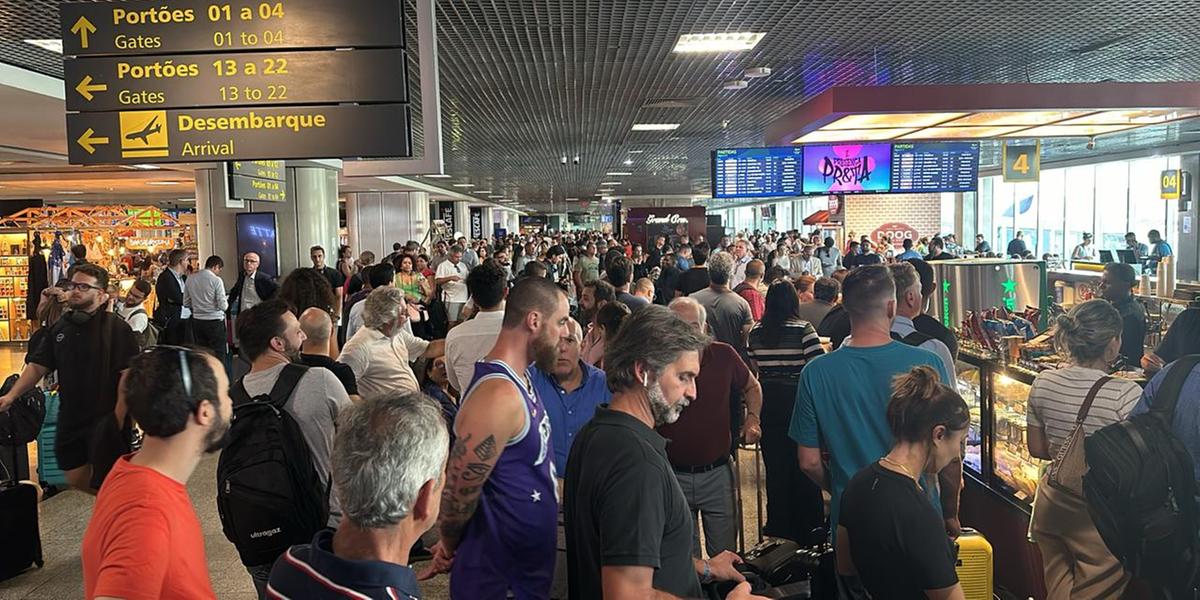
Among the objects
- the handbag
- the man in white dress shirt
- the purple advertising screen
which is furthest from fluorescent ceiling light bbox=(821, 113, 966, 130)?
the handbag

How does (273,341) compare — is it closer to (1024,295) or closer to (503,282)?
(503,282)

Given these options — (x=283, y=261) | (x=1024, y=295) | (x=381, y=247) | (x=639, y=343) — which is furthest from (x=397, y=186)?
(x=639, y=343)

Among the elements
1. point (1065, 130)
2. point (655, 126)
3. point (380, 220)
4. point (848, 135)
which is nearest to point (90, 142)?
point (848, 135)

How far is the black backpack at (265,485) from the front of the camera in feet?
11.0

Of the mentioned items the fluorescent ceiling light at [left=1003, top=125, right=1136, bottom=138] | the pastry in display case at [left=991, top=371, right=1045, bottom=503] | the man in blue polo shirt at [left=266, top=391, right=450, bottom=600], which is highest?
the fluorescent ceiling light at [left=1003, top=125, right=1136, bottom=138]

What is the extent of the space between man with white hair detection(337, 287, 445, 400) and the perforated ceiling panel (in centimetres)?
242

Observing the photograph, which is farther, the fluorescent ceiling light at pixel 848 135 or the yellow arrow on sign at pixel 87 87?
the fluorescent ceiling light at pixel 848 135

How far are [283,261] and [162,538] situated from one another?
49.5 feet

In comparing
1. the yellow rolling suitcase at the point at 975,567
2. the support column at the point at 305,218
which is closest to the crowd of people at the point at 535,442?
the yellow rolling suitcase at the point at 975,567

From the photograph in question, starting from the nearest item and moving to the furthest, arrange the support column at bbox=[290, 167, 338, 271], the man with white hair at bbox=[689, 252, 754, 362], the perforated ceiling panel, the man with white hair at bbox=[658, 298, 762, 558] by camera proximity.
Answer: the man with white hair at bbox=[658, 298, 762, 558] < the man with white hair at bbox=[689, 252, 754, 362] < the perforated ceiling panel < the support column at bbox=[290, 167, 338, 271]

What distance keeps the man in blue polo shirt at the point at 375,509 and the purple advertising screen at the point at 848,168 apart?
10.6 m

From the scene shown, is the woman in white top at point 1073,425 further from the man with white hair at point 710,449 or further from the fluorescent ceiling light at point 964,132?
the fluorescent ceiling light at point 964,132

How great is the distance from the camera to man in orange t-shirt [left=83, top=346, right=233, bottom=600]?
7.07ft

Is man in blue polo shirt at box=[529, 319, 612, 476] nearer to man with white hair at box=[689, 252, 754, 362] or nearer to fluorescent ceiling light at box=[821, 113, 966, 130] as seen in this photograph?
man with white hair at box=[689, 252, 754, 362]
